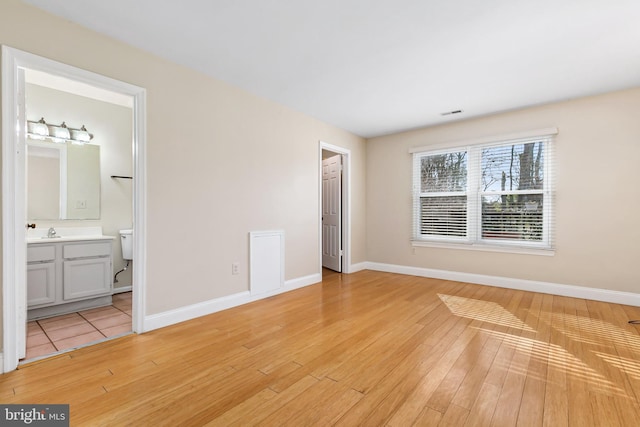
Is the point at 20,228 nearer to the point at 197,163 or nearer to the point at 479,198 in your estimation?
the point at 197,163

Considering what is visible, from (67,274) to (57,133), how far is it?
176 cm

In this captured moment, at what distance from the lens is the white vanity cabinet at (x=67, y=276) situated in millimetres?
2992

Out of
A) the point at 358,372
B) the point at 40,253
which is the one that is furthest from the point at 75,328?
the point at 358,372

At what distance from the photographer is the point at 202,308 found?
307 centimetres

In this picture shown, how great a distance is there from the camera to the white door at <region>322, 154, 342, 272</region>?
5379 millimetres

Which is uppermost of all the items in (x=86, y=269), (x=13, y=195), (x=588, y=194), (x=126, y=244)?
(x=588, y=194)

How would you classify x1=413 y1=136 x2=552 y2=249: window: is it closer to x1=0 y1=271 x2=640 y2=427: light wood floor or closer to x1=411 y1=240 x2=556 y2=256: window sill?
x1=411 y1=240 x2=556 y2=256: window sill

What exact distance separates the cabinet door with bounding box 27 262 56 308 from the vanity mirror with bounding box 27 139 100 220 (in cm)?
76

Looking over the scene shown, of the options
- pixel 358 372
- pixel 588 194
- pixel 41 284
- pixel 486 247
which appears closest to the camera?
pixel 358 372

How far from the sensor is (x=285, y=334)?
262 centimetres

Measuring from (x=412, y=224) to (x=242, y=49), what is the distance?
12.6 feet

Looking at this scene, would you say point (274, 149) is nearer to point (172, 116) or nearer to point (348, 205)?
point (172, 116)

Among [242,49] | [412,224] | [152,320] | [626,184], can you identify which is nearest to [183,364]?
[152,320]

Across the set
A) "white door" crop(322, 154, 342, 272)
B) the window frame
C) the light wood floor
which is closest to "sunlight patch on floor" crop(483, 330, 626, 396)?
the light wood floor
